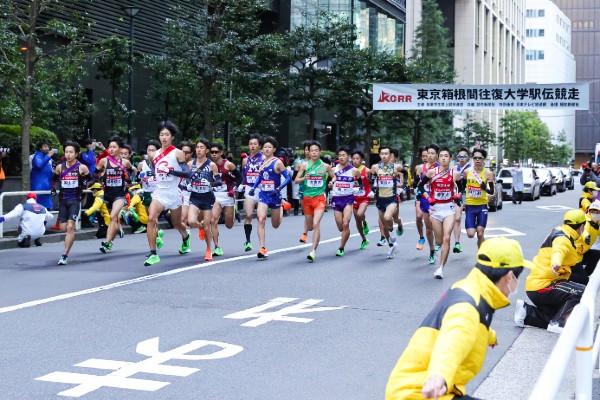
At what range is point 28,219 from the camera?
16.8 meters

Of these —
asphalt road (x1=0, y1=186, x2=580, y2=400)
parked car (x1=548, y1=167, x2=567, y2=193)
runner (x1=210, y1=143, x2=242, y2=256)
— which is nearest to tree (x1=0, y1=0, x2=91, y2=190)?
asphalt road (x1=0, y1=186, x2=580, y2=400)

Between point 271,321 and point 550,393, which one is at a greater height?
point 550,393

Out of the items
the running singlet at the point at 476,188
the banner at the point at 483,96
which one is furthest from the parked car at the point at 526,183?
the running singlet at the point at 476,188

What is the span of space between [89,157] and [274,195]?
22.6 feet

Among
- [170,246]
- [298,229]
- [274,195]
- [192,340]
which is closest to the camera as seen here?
[192,340]

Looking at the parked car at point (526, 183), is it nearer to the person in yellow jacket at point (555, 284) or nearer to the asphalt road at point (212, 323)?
the asphalt road at point (212, 323)

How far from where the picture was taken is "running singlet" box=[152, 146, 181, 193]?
13.4 metres

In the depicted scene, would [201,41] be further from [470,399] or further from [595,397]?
[470,399]

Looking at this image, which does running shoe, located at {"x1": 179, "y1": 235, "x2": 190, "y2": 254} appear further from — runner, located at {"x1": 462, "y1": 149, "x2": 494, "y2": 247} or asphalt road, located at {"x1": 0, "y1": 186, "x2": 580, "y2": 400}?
runner, located at {"x1": 462, "y1": 149, "x2": 494, "y2": 247}

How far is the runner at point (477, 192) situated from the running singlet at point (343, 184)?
2078 mm

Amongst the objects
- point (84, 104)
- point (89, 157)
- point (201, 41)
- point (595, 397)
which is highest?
point (201, 41)

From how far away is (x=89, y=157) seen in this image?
20438mm

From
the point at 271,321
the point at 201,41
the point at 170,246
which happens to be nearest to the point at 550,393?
the point at 271,321

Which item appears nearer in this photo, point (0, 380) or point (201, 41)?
point (0, 380)
